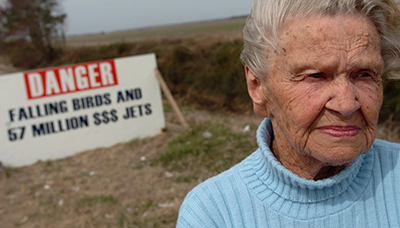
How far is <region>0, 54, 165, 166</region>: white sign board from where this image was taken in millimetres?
6066

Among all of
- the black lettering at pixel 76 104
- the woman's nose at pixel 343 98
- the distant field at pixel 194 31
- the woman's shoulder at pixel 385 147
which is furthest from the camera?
the distant field at pixel 194 31

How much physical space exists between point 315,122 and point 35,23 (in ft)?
92.7

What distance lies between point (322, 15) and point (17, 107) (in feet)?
20.3

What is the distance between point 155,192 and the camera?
4.67 metres

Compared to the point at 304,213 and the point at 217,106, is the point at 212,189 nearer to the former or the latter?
the point at 304,213

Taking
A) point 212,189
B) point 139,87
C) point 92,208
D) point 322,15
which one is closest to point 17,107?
point 139,87

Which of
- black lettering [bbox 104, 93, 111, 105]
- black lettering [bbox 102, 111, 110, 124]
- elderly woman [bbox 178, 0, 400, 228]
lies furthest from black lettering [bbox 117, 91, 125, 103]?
elderly woman [bbox 178, 0, 400, 228]

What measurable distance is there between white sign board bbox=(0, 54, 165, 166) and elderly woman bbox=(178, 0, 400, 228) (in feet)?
18.5

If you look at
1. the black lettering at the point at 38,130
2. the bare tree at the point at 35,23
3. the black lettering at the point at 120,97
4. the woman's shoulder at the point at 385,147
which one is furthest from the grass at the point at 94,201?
the bare tree at the point at 35,23

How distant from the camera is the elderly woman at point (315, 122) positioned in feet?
3.34

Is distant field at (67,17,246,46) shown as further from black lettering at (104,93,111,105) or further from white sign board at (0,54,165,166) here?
black lettering at (104,93,111,105)

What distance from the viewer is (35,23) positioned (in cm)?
2548

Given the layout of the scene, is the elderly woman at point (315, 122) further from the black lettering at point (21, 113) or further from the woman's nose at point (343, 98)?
the black lettering at point (21, 113)

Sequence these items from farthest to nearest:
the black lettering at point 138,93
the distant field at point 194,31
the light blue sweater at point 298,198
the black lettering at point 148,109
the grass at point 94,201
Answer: the distant field at point 194,31 < the black lettering at point 148,109 < the black lettering at point 138,93 < the grass at point 94,201 < the light blue sweater at point 298,198
